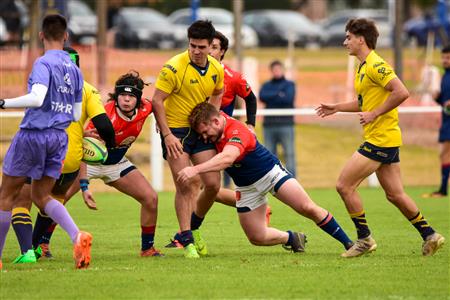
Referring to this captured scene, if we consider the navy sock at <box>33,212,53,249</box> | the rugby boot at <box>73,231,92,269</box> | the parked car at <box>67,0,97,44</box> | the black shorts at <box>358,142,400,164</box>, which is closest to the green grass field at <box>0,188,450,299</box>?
the rugby boot at <box>73,231,92,269</box>

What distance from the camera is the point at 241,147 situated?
970 cm

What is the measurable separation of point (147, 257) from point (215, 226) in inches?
125

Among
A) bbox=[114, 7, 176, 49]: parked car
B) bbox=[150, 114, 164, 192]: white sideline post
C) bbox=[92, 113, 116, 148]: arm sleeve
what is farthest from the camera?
bbox=[114, 7, 176, 49]: parked car

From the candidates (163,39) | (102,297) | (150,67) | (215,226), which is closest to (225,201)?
(215,226)

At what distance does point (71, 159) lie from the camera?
9.72m

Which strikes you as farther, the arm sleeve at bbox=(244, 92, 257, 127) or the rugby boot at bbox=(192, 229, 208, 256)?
the arm sleeve at bbox=(244, 92, 257, 127)

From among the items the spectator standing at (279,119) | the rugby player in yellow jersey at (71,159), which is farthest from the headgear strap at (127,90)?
the spectator standing at (279,119)

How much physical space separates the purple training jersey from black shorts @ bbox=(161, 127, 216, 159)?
67.3 inches

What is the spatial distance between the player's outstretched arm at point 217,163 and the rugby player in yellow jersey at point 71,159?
2.66ft

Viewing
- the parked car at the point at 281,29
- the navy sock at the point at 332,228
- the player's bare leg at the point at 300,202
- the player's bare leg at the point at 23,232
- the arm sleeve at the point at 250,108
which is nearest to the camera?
the player's bare leg at the point at 23,232

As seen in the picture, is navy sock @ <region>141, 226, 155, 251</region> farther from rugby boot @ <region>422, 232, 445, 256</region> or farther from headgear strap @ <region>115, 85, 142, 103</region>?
rugby boot @ <region>422, 232, 445, 256</region>

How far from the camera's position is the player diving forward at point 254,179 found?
9.82 meters

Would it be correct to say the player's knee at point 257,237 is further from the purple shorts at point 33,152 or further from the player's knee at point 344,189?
the purple shorts at point 33,152

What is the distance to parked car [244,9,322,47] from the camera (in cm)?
4594
